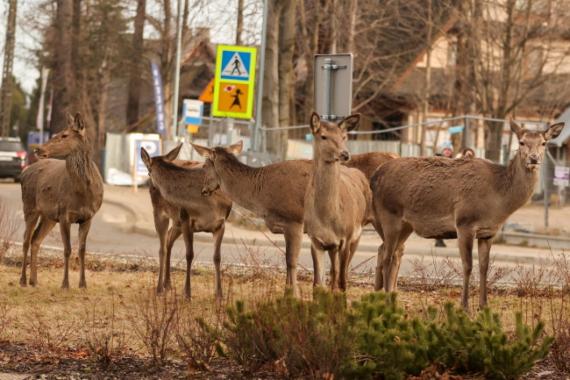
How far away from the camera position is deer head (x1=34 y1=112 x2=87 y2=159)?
53.0 ft

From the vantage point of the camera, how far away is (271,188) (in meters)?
14.2

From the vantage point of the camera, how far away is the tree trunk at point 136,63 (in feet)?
185

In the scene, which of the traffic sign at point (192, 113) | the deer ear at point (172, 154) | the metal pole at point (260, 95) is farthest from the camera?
the traffic sign at point (192, 113)

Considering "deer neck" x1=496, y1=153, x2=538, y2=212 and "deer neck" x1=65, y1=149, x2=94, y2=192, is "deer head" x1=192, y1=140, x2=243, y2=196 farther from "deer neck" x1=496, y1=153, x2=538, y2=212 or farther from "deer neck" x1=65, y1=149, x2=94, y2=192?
"deer neck" x1=496, y1=153, x2=538, y2=212

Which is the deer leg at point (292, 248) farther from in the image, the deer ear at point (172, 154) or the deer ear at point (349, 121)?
the deer ear at point (172, 154)

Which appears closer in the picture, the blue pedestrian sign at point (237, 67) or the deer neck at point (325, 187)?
the deer neck at point (325, 187)

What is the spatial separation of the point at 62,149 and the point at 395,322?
7927mm

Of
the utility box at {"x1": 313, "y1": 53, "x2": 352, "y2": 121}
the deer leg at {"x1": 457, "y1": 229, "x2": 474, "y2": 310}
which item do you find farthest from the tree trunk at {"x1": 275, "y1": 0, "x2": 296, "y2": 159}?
the deer leg at {"x1": 457, "y1": 229, "x2": 474, "y2": 310}

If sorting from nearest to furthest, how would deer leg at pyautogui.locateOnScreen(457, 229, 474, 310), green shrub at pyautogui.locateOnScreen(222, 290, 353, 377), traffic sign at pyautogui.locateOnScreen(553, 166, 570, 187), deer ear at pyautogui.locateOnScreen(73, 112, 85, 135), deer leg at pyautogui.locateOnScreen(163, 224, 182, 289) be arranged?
green shrub at pyautogui.locateOnScreen(222, 290, 353, 377), deer leg at pyautogui.locateOnScreen(457, 229, 474, 310), deer leg at pyautogui.locateOnScreen(163, 224, 182, 289), deer ear at pyautogui.locateOnScreen(73, 112, 85, 135), traffic sign at pyautogui.locateOnScreen(553, 166, 570, 187)

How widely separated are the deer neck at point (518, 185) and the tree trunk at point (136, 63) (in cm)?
4259

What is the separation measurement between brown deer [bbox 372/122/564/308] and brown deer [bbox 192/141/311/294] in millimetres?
1038

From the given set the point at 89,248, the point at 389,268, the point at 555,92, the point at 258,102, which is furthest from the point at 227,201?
the point at 555,92

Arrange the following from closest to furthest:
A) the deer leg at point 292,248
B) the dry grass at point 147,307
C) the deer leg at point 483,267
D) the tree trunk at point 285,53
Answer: the dry grass at point 147,307, the deer leg at point 292,248, the deer leg at point 483,267, the tree trunk at point 285,53

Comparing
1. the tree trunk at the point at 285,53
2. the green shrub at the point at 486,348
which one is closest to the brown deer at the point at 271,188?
the green shrub at the point at 486,348
